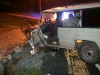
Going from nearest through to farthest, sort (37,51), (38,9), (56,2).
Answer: (37,51), (38,9), (56,2)

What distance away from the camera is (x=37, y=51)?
6.66m

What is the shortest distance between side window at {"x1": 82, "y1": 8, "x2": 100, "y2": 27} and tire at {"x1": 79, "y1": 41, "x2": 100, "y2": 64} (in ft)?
2.38

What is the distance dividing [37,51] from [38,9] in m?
25.4

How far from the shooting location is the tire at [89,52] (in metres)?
4.95

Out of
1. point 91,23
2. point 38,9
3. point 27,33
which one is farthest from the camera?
point 38,9

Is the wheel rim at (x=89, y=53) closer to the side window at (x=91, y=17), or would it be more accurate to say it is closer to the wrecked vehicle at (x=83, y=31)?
the wrecked vehicle at (x=83, y=31)

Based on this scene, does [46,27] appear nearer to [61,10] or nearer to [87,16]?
[61,10]

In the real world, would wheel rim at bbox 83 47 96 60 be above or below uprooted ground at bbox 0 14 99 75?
above

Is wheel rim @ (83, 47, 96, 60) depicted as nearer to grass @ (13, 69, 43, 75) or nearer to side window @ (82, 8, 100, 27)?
side window @ (82, 8, 100, 27)

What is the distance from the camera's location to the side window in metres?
Answer: 4.74

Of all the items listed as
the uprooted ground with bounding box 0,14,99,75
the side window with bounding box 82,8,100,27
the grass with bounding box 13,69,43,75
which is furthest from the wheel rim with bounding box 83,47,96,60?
the grass with bounding box 13,69,43,75

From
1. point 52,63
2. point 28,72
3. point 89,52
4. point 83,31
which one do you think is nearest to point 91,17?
point 83,31

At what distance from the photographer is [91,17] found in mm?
4879

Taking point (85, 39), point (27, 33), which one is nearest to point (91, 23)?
point (85, 39)
